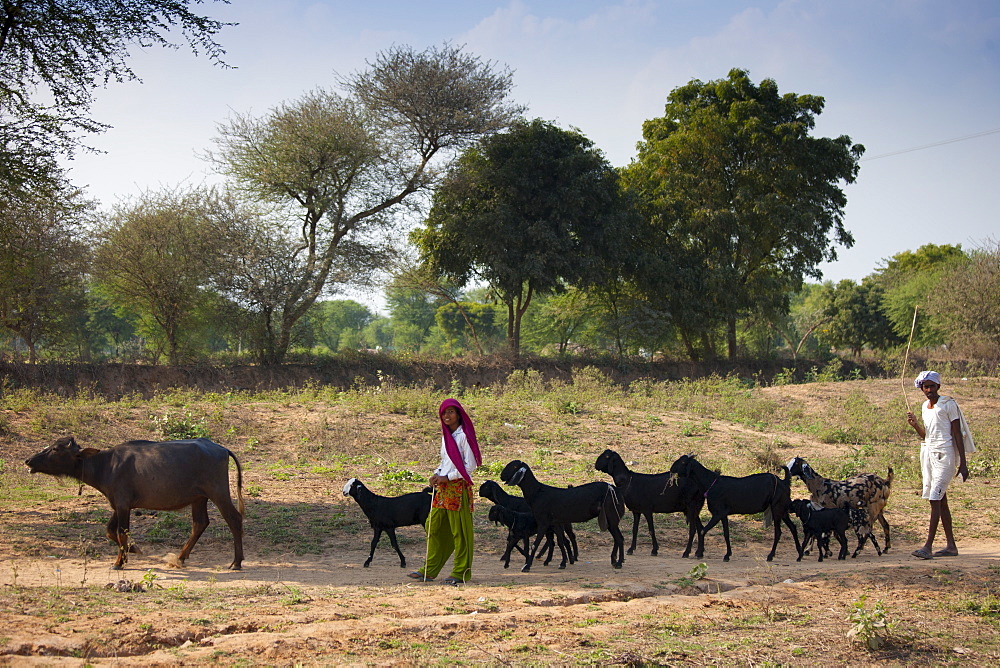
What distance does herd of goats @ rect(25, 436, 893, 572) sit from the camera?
339 inches

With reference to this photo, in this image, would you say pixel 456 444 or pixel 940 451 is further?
pixel 940 451

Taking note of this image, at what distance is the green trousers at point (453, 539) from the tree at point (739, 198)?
26.5 meters

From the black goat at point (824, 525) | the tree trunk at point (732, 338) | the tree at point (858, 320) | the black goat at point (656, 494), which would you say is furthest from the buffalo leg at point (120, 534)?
the tree at point (858, 320)

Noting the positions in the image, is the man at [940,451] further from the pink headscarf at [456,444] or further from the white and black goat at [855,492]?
the pink headscarf at [456,444]

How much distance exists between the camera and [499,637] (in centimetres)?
591

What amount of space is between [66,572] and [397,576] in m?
3.40

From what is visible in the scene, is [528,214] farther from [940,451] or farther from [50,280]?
[940,451]

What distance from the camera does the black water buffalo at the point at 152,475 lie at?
8.58m

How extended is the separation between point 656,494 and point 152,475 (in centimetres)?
583

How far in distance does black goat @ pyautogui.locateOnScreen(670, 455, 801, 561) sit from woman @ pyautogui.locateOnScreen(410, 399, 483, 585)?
2762 mm

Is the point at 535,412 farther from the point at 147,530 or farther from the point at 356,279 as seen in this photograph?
the point at 356,279

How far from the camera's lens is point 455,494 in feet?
26.3

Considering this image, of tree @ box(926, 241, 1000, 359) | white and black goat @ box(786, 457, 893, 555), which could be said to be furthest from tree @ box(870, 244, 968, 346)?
white and black goat @ box(786, 457, 893, 555)

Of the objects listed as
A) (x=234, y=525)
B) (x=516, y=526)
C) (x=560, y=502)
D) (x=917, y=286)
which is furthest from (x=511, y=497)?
(x=917, y=286)
